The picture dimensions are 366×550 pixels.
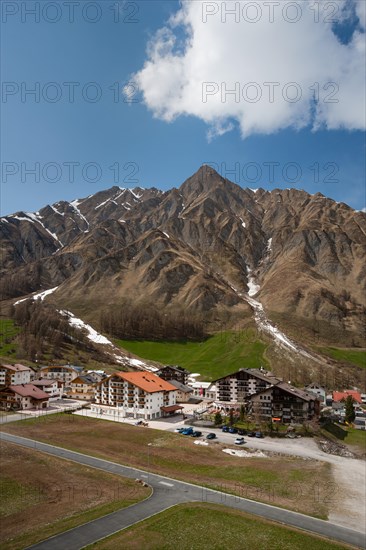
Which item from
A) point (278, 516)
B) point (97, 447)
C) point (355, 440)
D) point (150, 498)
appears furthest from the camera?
point (355, 440)

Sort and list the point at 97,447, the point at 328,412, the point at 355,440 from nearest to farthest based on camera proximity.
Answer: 1. the point at 97,447
2. the point at 355,440
3. the point at 328,412

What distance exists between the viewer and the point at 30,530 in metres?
34.4

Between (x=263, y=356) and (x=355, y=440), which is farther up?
(x=263, y=356)

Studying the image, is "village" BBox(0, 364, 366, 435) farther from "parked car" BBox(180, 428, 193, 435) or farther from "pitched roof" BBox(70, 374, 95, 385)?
"parked car" BBox(180, 428, 193, 435)

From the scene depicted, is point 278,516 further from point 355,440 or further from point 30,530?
point 355,440

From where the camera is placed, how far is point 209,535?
34.2 m

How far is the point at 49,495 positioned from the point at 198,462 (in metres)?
21.6

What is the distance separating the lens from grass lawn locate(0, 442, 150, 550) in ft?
114

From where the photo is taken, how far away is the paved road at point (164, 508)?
108 ft

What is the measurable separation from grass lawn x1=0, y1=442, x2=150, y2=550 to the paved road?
4.23ft

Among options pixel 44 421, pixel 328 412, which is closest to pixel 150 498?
pixel 44 421

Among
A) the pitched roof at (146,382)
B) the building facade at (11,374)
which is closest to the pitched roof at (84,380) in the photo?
the building facade at (11,374)

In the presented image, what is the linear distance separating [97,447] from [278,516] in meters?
32.0

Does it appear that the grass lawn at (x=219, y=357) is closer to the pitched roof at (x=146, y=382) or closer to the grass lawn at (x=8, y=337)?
the pitched roof at (x=146, y=382)
